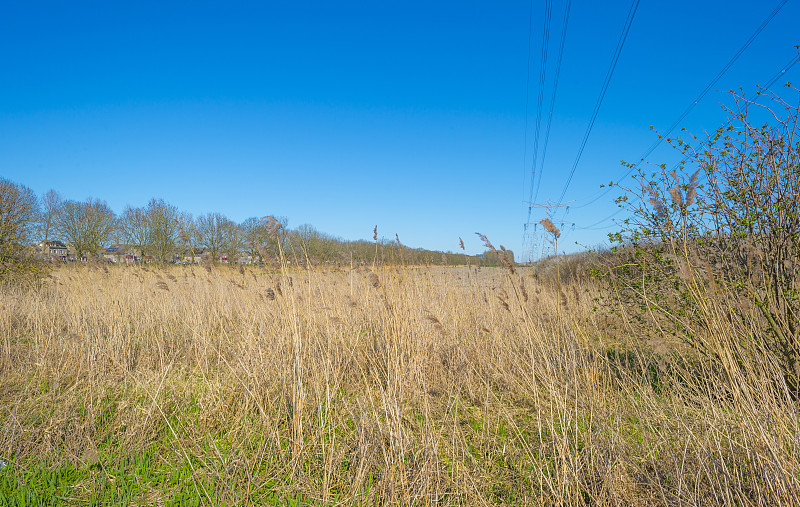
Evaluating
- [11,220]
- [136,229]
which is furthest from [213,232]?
[11,220]

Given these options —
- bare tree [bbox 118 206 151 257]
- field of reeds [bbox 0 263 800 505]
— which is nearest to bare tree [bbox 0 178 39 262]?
field of reeds [bbox 0 263 800 505]

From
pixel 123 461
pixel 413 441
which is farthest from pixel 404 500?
pixel 123 461

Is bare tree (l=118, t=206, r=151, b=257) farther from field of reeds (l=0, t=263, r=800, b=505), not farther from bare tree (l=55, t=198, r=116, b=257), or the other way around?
field of reeds (l=0, t=263, r=800, b=505)

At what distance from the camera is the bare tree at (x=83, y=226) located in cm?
2061

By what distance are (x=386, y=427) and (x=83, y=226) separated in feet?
86.0

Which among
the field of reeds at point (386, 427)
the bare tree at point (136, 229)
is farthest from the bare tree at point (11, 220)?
the bare tree at point (136, 229)

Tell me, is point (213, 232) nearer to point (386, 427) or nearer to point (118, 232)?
point (118, 232)

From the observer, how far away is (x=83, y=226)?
2108cm

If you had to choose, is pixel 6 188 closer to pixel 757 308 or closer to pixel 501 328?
pixel 501 328

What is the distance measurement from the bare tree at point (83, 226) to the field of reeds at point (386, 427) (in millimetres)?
21364

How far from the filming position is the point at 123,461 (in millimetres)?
2186

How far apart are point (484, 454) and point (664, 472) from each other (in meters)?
0.93

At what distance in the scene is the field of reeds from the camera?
1.80 metres

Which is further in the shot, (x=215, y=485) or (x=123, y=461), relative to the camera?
(x=123, y=461)
